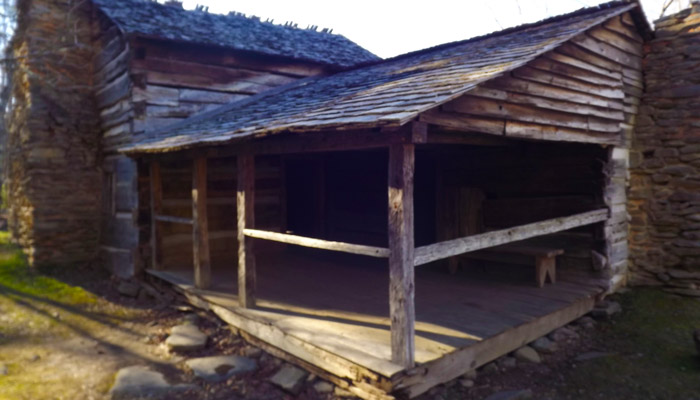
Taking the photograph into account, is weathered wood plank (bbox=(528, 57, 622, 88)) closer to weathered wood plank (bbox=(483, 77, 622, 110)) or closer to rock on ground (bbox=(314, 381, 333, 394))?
weathered wood plank (bbox=(483, 77, 622, 110))

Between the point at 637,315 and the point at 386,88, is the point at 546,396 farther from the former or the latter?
the point at 386,88

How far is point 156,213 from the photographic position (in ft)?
27.8

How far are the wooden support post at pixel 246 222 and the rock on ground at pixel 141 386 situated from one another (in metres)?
1.32

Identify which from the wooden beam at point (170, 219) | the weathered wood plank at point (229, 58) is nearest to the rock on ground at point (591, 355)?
the wooden beam at point (170, 219)

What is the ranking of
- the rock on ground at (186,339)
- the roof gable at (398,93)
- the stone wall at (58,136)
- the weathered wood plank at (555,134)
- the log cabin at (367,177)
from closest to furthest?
the roof gable at (398,93)
the log cabin at (367,177)
the weathered wood plank at (555,134)
the rock on ground at (186,339)
the stone wall at (58,136)

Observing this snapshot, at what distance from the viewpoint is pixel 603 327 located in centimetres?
668

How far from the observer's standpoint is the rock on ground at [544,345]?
582 centimetres

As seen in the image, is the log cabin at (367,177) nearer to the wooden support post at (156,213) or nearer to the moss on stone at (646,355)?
the wooden support post at (156,213)

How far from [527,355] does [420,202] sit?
12.4 ft

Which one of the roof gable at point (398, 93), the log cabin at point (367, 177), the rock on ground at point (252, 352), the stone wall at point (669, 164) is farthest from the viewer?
the stone wall at point (669, 164)

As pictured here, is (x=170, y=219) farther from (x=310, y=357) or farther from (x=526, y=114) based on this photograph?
(x=526, y=114)

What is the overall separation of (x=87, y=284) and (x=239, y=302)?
4.41 m

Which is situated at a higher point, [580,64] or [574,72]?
[580,64]

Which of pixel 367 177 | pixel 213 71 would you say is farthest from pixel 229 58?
pixel 367 177
